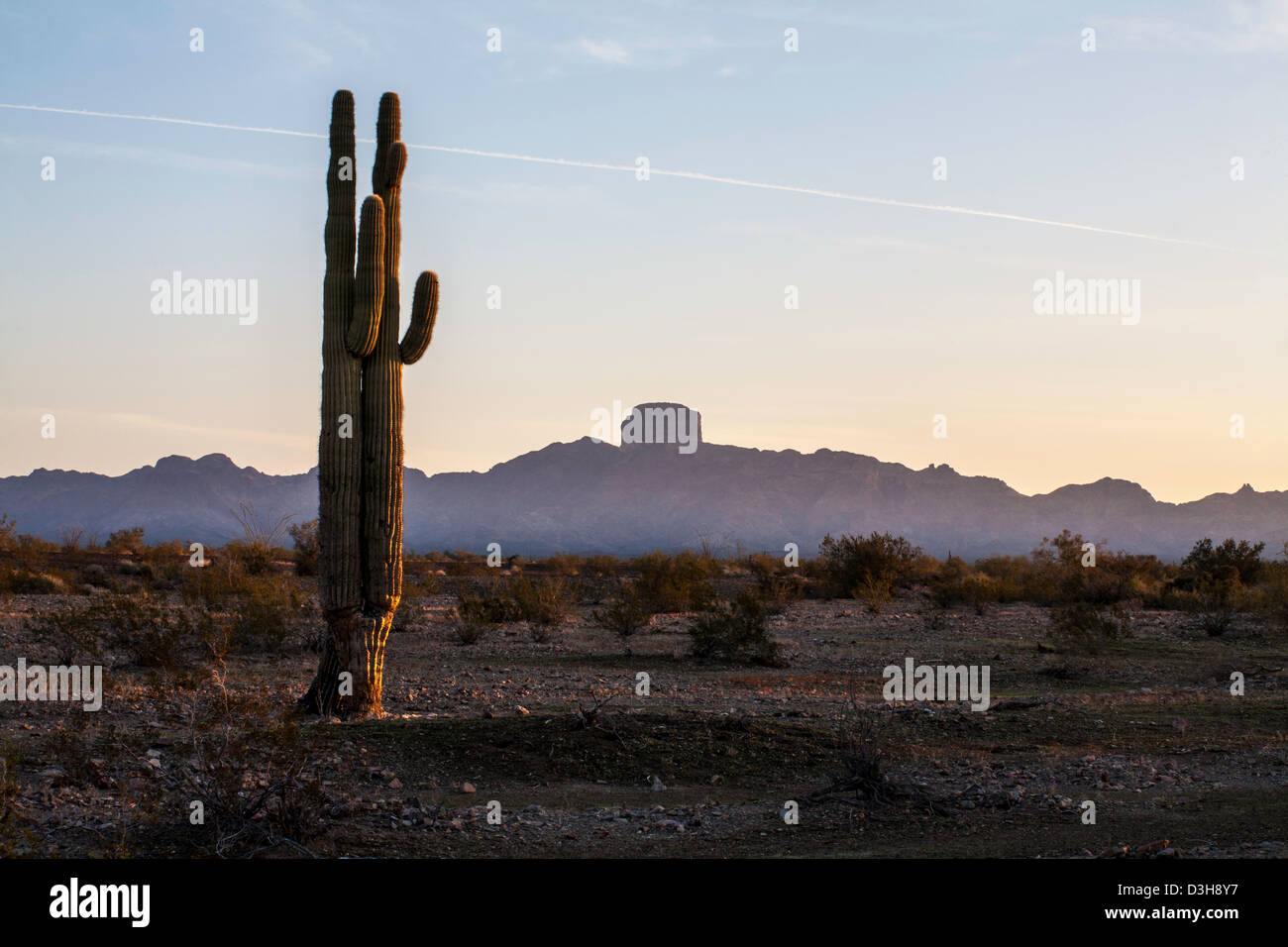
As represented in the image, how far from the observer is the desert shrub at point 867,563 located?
111 ft

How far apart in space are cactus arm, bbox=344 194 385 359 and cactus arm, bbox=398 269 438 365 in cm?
62

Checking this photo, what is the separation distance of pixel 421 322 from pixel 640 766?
5925 millimetres

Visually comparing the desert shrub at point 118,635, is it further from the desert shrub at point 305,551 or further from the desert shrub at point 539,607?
the desert shrub at point 305,551

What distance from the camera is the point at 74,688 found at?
1353 cm

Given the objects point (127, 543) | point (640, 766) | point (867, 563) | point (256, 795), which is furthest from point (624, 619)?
point (127, 543)

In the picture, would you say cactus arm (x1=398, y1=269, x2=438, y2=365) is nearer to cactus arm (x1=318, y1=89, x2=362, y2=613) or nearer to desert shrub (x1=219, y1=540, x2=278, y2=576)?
cactus arm (x1=318, y1=89, x2=362, y2=613)

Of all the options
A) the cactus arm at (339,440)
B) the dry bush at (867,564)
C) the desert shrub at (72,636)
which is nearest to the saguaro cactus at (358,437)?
the cactus arm at (339,440)

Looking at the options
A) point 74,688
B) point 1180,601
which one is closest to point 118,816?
point 74,688

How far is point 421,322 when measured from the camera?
42.7 ft

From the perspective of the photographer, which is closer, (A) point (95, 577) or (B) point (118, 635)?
(B) point (118, 635)

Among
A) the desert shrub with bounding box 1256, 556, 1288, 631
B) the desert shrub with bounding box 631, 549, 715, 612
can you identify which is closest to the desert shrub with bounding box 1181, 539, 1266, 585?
the desert shrub with bounding box 1256, 556, 1288, 631

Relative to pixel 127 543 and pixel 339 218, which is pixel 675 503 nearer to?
pixel 127 543
